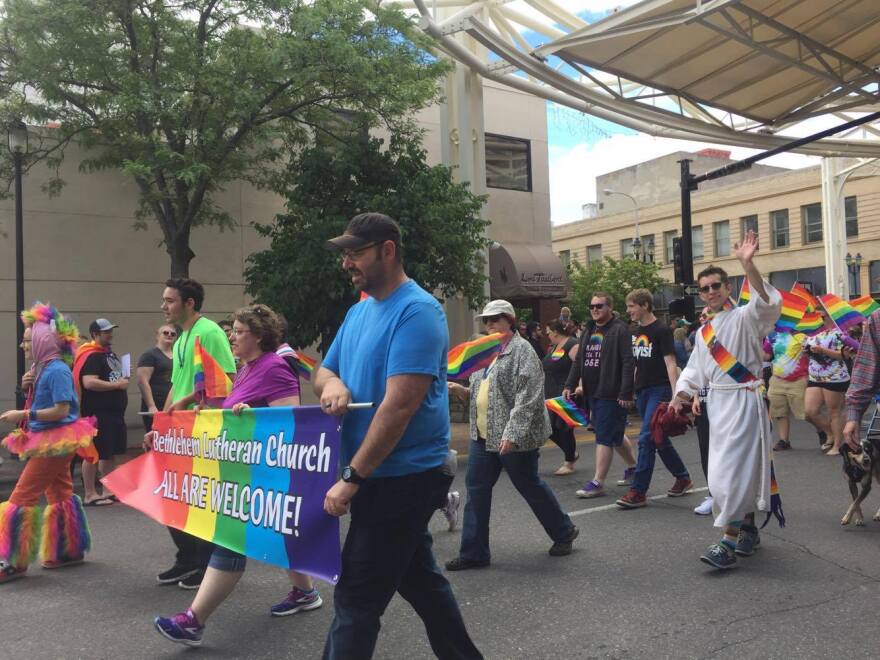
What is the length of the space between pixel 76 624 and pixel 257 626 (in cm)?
106

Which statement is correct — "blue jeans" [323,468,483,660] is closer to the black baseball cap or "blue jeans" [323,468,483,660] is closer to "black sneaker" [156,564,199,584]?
the black baseball cap

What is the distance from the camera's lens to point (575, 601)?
4684 mm

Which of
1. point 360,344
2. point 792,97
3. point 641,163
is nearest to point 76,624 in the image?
point 360,344

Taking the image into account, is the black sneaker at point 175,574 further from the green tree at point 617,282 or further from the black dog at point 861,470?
the green tree at point 617,282

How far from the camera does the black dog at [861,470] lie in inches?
234

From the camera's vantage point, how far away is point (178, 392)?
16.2ft

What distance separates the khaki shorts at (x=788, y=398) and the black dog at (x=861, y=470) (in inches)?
178

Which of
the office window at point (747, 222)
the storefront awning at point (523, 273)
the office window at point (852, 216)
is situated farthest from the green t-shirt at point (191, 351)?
the office window at point (747, 222)

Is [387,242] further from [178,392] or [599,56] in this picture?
[599,56]

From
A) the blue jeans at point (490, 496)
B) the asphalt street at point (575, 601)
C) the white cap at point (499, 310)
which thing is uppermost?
the white cap at point (499, 310)

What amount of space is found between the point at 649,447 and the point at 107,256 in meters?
11.8

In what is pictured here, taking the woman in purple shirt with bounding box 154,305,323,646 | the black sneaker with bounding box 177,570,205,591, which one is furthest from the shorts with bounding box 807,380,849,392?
the black sneaker with bounding box 177,570,205,591

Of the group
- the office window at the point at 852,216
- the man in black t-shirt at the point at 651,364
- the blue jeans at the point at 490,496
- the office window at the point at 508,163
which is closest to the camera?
the blue jeans at the point at 490,496

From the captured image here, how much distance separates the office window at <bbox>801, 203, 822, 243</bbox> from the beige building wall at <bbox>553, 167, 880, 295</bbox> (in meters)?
0.23
